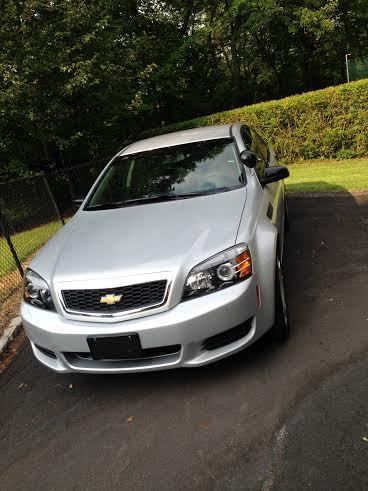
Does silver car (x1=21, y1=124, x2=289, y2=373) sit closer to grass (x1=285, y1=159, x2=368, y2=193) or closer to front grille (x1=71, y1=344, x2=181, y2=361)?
front grille (x1=71, y1=344, x2=181, y2=361)

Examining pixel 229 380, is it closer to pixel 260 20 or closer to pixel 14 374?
pixel 14 374

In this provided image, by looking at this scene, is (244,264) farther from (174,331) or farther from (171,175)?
(171,175)

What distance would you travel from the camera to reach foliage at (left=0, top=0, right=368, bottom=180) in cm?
1052

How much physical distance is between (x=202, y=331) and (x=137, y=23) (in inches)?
771

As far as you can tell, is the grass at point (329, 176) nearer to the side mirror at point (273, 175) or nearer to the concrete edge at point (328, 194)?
the concrete edge at point (328, 194)

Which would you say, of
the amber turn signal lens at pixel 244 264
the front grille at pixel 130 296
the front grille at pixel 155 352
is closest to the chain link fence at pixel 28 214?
the front grille at pixel 130 296

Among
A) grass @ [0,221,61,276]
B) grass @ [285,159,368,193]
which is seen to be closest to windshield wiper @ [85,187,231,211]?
grass @ [0,221,61,276]

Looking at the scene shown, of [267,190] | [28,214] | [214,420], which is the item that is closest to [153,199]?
[267,190]

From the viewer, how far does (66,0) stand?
11203mm

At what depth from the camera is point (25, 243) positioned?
8125 mm

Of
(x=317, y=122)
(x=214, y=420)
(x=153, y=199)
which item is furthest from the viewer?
(x=317, y=122)

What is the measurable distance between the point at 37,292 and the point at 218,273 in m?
1.39

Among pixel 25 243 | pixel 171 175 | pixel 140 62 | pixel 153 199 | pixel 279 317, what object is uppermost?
pixel 140 62

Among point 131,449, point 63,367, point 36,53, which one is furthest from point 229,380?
point 36,53
